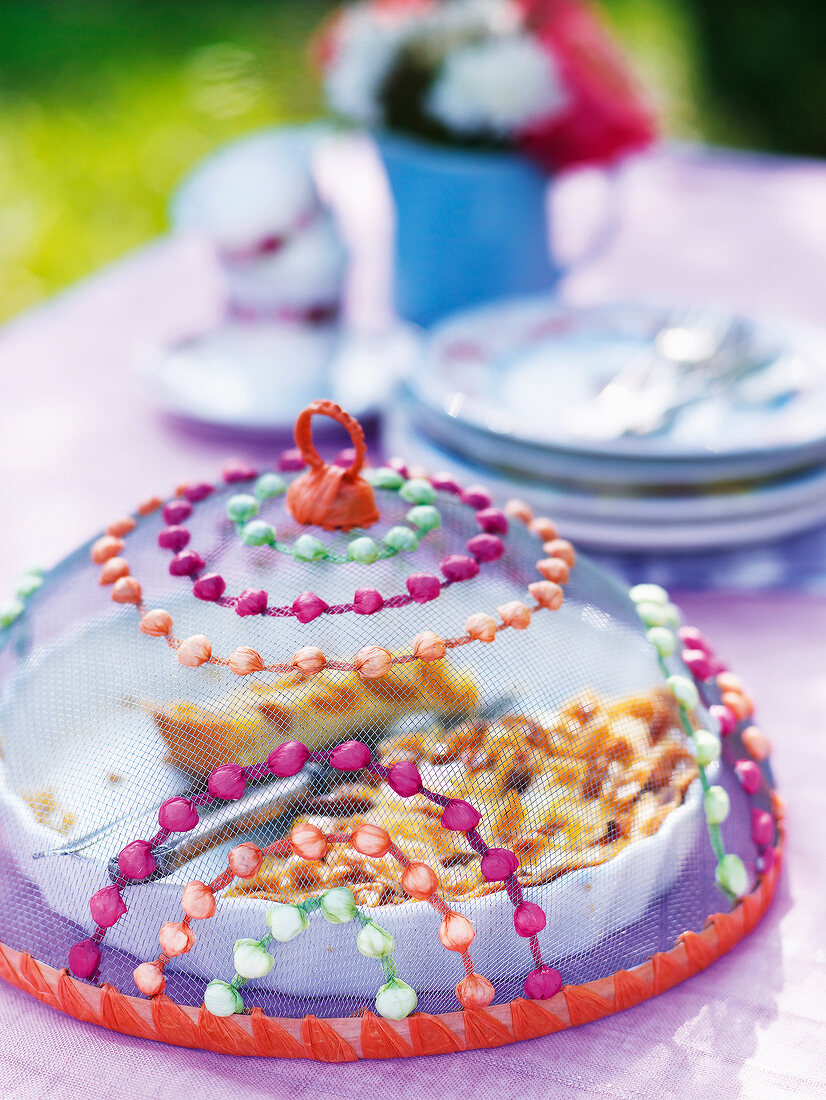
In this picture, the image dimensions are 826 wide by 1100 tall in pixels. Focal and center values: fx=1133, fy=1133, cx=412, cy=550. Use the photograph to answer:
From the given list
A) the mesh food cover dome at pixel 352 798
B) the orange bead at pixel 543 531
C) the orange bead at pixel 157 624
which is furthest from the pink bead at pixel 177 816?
the orange bead at pixel 543 531

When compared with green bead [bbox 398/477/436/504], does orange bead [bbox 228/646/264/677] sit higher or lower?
lower

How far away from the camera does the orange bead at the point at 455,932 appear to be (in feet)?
1.88

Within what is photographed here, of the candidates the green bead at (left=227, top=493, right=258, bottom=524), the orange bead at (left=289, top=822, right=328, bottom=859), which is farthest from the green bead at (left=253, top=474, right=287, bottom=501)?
the orange bead at (left=289, top=822, right=328, bottom=859)

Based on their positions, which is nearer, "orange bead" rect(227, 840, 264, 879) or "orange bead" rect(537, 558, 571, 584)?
"orange bead" rect(227, 840, 264, 879)

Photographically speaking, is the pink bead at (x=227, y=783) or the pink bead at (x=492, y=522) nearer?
the pink bead at (x=227, y=783)

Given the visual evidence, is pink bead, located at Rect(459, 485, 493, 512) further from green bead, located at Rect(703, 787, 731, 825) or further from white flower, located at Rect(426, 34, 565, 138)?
white flower, located at Rect(426, 34, 565, 138)

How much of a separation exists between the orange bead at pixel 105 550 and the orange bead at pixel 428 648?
0.22 m

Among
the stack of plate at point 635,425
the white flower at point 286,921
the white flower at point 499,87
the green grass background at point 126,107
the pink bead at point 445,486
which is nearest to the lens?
the white flower at point 286,921

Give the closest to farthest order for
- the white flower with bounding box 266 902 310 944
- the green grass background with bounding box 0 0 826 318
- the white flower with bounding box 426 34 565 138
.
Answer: the white flower with bounding box 266 902 310 944 → the white flower with bounding box 426 34 565 138 → the green grass background with bounding box 0 0 826 318

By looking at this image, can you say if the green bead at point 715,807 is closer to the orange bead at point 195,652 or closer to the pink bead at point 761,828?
the pink bead at point 761,828

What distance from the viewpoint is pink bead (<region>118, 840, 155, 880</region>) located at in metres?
0.58

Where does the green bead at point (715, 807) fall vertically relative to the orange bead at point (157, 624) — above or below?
below

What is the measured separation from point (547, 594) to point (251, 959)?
0.26m

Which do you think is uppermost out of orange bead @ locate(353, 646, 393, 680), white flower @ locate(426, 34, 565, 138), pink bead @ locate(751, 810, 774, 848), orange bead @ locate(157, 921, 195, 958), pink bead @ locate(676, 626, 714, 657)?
white flower @ locate(426, 34, 565, 138)
